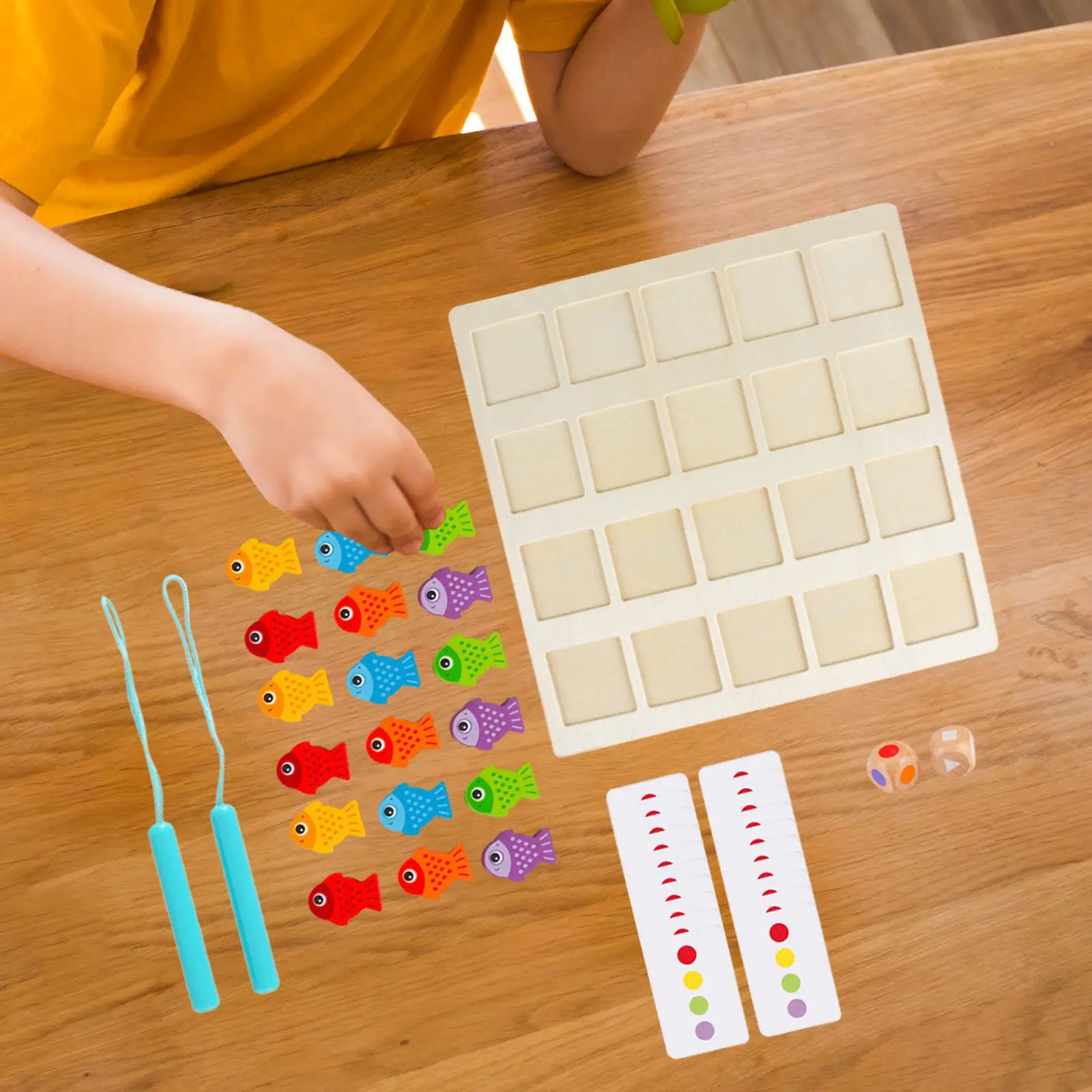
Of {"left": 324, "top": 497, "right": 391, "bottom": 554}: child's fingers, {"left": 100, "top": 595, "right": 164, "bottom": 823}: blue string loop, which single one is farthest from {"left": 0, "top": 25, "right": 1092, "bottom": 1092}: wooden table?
{"left": 324, "top": 497, "right": 391, "bottom": 554}: child's fingers

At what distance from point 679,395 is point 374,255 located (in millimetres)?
203

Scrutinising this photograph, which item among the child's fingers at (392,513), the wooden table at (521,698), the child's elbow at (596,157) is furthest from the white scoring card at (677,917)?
the child's elbow at (596,157)

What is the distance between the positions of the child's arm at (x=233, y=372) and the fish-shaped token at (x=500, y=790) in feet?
0.64

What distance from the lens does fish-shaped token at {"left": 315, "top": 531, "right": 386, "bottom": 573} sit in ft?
2.12

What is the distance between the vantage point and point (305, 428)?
1.65ft

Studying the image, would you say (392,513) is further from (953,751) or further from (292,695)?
(953,751)

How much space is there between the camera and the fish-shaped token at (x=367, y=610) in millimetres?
648

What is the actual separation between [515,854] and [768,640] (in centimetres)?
20

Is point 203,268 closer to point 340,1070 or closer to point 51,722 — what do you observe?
point 51,722

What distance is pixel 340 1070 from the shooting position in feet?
2.10

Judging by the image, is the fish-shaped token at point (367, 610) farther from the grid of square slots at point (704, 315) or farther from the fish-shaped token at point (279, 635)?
the grid of square slots at point (704, 315)

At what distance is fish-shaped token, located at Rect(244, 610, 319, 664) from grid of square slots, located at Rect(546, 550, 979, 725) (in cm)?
15

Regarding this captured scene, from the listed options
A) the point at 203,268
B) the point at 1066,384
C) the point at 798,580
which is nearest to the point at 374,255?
the point at 203,268

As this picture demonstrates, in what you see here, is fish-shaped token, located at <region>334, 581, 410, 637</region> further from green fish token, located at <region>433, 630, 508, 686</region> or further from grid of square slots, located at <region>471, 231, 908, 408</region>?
grid of square slots, located at <region>471, 231, 908, 408</region>
